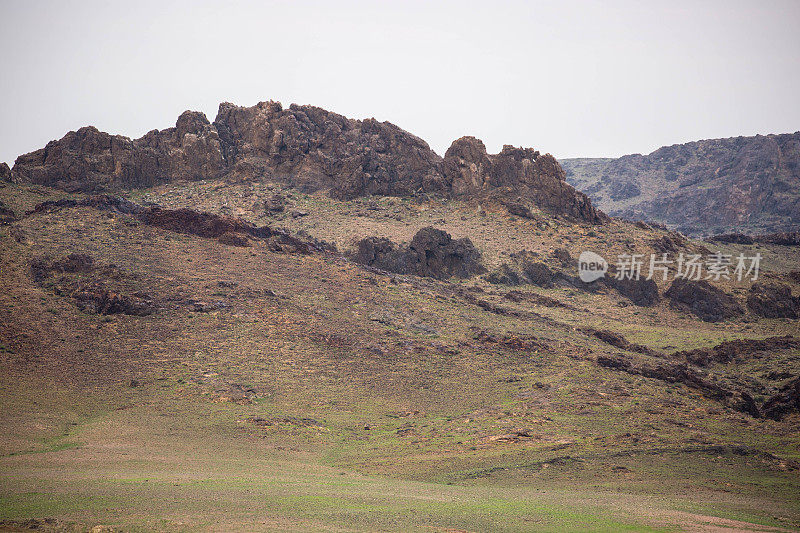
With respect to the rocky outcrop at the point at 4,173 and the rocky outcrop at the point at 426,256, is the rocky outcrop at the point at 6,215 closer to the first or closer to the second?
the rocky outcrop at the point at 4,173

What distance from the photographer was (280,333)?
48906 mm

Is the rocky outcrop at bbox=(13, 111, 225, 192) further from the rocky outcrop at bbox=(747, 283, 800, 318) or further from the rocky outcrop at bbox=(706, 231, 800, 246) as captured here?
the rocky outcrop at bbox=(706, 231, 800, 246)

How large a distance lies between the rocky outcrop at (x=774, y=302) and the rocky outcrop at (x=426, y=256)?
110ft

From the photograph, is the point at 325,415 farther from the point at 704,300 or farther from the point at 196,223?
the point at 704,300

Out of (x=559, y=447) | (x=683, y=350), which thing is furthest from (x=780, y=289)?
(x=559, y=447)

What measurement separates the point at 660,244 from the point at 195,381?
2877 inches

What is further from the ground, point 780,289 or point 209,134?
point 209,134

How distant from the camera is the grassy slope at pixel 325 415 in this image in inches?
875

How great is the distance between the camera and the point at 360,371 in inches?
1802

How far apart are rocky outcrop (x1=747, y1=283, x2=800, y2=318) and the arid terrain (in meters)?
0.27

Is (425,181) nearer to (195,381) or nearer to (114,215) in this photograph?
(114,215)

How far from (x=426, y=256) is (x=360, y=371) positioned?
36.6 meters

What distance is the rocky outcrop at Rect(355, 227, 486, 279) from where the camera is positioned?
259 feet

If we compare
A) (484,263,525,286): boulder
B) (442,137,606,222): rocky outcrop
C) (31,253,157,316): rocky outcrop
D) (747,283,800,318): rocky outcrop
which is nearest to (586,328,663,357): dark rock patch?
(484,263,525,286): boulder
